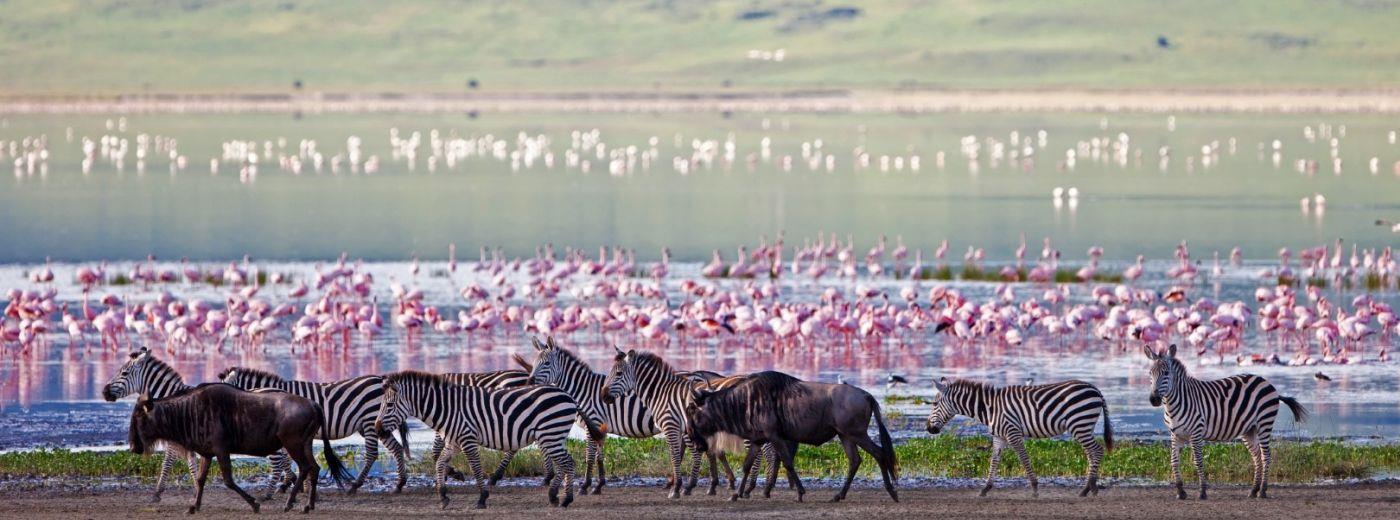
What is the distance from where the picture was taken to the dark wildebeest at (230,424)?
1204 cm

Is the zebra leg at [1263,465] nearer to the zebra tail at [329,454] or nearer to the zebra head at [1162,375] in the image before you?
the zebra head at [1162,375]

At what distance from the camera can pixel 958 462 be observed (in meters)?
14.5

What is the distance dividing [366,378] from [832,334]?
10916 millimetres

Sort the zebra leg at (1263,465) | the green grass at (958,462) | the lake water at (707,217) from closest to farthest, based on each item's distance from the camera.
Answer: the zebra leg at (1263,465)
the green grass at (958,462)
the lake water at (707,217)

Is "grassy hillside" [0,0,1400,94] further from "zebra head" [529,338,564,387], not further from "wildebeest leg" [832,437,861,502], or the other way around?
"wildebeest leg" [832,437,861,502]

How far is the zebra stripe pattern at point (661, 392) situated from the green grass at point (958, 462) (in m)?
0.96

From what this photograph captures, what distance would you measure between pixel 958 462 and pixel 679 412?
7.68 feet

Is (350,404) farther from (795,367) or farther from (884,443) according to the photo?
(795,367)

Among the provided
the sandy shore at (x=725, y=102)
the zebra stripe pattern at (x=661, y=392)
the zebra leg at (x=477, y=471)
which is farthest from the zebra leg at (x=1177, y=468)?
the sandy shore at (x=725, y=102)

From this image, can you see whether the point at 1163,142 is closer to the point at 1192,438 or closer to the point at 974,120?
the point at 974,120

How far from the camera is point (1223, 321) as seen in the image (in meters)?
22.1

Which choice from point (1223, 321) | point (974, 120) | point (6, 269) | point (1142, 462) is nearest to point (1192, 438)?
point (1142, 462)

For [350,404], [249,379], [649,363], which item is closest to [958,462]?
[649,363]

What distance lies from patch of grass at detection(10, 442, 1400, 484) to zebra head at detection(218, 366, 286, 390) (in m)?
0.97
